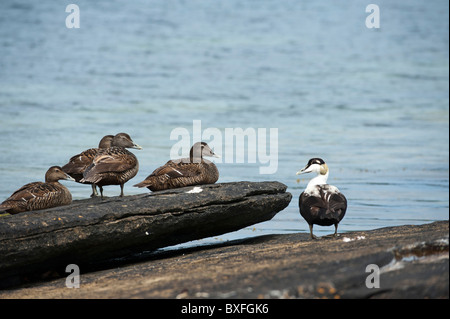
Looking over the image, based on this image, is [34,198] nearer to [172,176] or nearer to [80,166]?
[80,166]

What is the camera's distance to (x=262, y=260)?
23.9 ft

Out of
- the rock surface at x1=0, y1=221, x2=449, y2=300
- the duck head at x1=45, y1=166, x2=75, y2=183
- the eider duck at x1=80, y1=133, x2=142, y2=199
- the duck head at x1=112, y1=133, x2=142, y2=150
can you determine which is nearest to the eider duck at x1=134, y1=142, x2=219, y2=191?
the eider duck at x1=80, y1=133, x2=142, y2=199

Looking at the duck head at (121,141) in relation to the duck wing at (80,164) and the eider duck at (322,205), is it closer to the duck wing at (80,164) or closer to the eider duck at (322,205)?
the duck wing at (80,164)

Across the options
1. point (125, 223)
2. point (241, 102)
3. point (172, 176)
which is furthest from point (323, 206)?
point (241, 102)

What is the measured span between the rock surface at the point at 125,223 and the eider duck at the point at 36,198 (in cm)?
23

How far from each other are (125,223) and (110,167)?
996mm

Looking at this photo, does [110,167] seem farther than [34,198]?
Yes

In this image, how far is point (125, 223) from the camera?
905 centimetres

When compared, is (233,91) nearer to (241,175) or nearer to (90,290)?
(241,175)

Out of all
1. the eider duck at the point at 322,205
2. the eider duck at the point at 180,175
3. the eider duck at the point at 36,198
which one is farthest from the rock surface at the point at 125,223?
the eider duck at the point at 322,205

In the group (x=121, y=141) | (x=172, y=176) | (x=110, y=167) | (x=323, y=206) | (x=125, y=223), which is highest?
(x=121, y=141)

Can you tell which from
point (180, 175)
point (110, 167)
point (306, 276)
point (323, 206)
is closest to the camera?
point (306, 276)

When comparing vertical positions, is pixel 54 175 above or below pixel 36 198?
above

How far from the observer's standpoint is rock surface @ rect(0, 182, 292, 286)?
28.1ft
